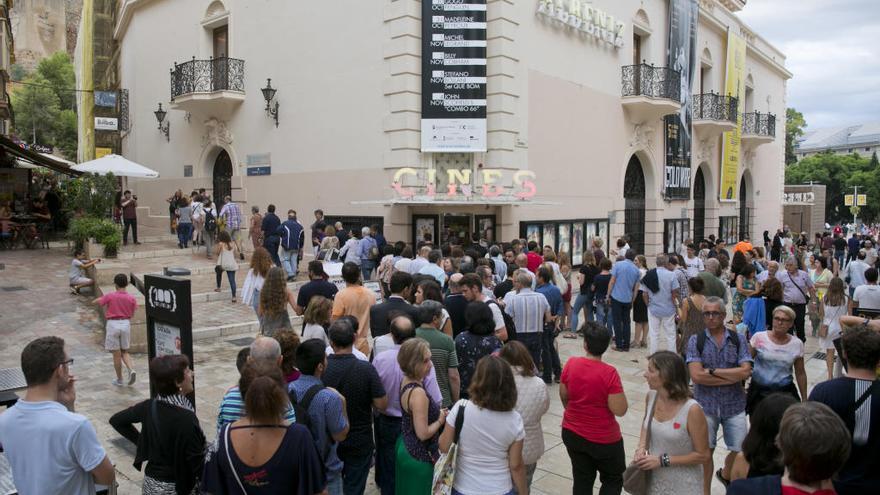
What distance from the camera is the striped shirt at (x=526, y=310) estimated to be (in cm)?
722

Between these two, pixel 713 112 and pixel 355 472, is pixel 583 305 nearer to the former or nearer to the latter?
pixel 355 472

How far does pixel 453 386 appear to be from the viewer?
5.12 meters

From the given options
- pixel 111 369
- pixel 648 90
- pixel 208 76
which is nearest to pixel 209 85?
pixel 208 76

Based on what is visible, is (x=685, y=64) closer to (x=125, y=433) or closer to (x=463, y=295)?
(x=463, y=295)

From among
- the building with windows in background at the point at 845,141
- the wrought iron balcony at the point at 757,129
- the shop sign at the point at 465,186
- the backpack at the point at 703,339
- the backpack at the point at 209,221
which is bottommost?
the backpack at the point at 703,339

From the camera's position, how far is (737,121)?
2653 centimetres

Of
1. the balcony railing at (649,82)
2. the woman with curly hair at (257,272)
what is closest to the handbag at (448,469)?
the woman with curly hair at (257,272)

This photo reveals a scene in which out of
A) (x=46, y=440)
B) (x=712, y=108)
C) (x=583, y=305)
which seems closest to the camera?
(x=46, y=440)

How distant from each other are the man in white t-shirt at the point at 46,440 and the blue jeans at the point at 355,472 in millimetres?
1663

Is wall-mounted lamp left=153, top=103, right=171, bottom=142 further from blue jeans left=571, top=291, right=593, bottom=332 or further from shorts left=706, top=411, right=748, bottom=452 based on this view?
shorts left=706, top=411, right=748, bottom=452

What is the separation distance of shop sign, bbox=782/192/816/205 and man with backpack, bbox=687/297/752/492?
131 feet

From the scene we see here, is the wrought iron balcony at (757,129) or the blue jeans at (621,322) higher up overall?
the wrought iron balcony at (757,129)

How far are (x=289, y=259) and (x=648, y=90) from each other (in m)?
13.3

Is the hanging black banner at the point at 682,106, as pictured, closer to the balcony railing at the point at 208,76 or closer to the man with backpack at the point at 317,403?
the balcony railing at the point at 208,76
